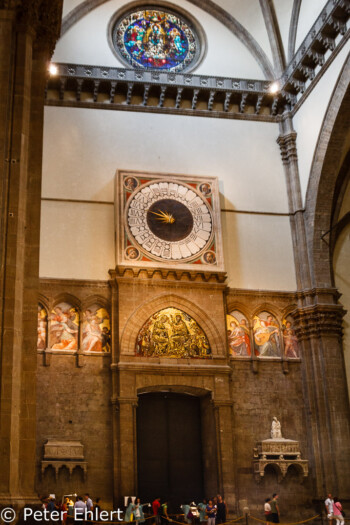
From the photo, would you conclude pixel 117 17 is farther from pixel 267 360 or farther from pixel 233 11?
pixel 267 360

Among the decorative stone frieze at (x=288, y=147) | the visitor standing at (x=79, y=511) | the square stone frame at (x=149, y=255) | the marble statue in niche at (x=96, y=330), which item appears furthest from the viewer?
the decorative stone frieze at (x=288, y=147)

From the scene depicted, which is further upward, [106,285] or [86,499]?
[106,285]

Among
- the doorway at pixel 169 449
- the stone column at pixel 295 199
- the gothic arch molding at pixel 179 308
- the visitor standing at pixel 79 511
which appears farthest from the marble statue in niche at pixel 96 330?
the stone column at pixel 295 199

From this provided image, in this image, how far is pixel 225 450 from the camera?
62.2ft

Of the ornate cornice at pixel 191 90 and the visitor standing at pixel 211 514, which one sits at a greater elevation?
the ornate cornice at pixel 191 90

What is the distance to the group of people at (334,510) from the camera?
1702cm

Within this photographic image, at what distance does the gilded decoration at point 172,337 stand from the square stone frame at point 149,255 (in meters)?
1.27

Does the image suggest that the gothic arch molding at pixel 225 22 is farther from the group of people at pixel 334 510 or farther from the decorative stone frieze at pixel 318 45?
the group of people at pixel 334 510

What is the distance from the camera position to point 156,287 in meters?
20.1

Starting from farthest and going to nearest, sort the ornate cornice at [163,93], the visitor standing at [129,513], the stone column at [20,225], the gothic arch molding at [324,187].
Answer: the ornate cornice at [163,93] → the gothic arch molding at [324,187] → the visitor standing at [129,513] → the stone column at [20,225]

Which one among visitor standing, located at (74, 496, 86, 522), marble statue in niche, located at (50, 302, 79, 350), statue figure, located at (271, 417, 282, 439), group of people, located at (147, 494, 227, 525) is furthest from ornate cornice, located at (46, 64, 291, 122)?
visitor standing, located at (74, 496, 86, 522)

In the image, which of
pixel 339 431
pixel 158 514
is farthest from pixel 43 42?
pixel 339 431

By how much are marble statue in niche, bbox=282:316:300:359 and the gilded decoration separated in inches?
92.4

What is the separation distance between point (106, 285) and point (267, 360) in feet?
15.9
